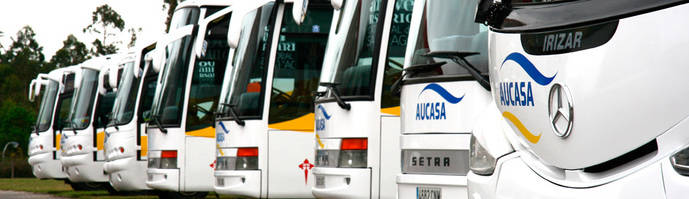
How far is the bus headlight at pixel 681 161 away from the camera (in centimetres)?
348

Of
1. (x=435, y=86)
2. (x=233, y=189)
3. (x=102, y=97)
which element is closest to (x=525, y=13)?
(x=435, y=86)

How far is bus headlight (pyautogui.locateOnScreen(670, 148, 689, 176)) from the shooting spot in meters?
3.48

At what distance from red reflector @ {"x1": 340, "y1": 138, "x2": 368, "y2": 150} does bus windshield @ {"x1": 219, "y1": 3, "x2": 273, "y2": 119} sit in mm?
2649

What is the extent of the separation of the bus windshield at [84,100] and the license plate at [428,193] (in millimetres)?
14013

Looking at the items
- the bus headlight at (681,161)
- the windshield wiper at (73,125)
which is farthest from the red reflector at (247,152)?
the windshield wiper at (73,125)

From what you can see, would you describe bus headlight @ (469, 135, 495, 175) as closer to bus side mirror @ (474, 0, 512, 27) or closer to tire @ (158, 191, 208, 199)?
bus side mirror @ (474, 0, 512, 27)

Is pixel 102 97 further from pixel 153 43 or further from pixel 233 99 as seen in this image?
pixel 233 99

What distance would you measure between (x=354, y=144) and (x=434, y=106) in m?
2.01

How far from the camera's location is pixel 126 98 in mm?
16766

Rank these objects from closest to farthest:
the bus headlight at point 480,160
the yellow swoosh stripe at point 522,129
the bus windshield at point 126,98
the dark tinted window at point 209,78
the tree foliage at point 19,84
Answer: the yellow swoosh stripe at point 522,129
the bus headlight at point 480,160
the dark tinted window at point 209,78
the bus windshield at point 126,98
the tree foliage at point 19,84

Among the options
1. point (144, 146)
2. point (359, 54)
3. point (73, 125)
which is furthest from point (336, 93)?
point (73, 125)

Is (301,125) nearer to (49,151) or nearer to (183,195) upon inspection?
(183,195)

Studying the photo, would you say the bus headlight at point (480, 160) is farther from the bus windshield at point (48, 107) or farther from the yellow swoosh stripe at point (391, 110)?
A: the bus windshield at point (48, 107)

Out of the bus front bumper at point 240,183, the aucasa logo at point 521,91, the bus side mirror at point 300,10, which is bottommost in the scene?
the bus front bumper at point 240,183
